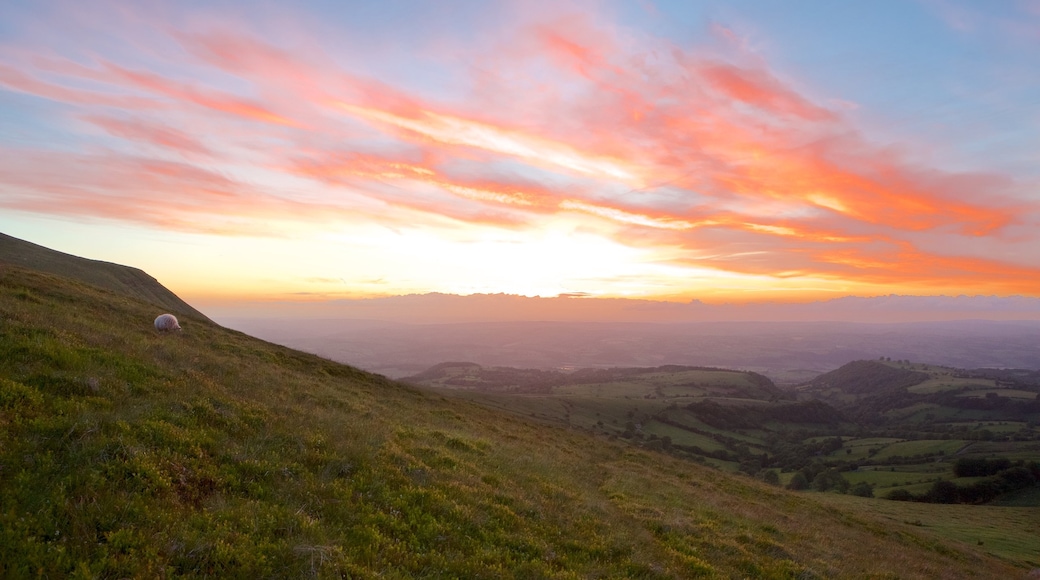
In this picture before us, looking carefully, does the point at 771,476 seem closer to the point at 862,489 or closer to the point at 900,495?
the point at 862,489

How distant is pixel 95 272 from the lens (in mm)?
54844

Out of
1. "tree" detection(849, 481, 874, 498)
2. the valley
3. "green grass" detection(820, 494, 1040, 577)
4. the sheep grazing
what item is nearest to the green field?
"green grass" detection(820, 494, 1040, 577)

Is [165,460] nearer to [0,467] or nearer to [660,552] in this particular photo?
[0,467]

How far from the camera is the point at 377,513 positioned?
10711 mm

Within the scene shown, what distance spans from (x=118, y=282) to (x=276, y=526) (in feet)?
215

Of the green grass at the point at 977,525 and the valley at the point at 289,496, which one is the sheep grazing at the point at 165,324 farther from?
the green grass at the point at 977,525

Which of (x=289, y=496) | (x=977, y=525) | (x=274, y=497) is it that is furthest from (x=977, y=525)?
(x=274, y=497)

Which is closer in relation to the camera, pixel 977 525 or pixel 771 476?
pixel 977 525

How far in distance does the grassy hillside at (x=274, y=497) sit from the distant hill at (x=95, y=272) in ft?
115

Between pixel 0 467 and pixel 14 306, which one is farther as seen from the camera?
pixel 14 306

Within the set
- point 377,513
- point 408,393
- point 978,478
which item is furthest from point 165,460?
point 978,478

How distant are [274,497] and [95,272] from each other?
213 feet

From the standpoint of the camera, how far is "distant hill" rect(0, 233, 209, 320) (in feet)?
157

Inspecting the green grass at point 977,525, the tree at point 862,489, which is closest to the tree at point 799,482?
the tree at point 862,489
